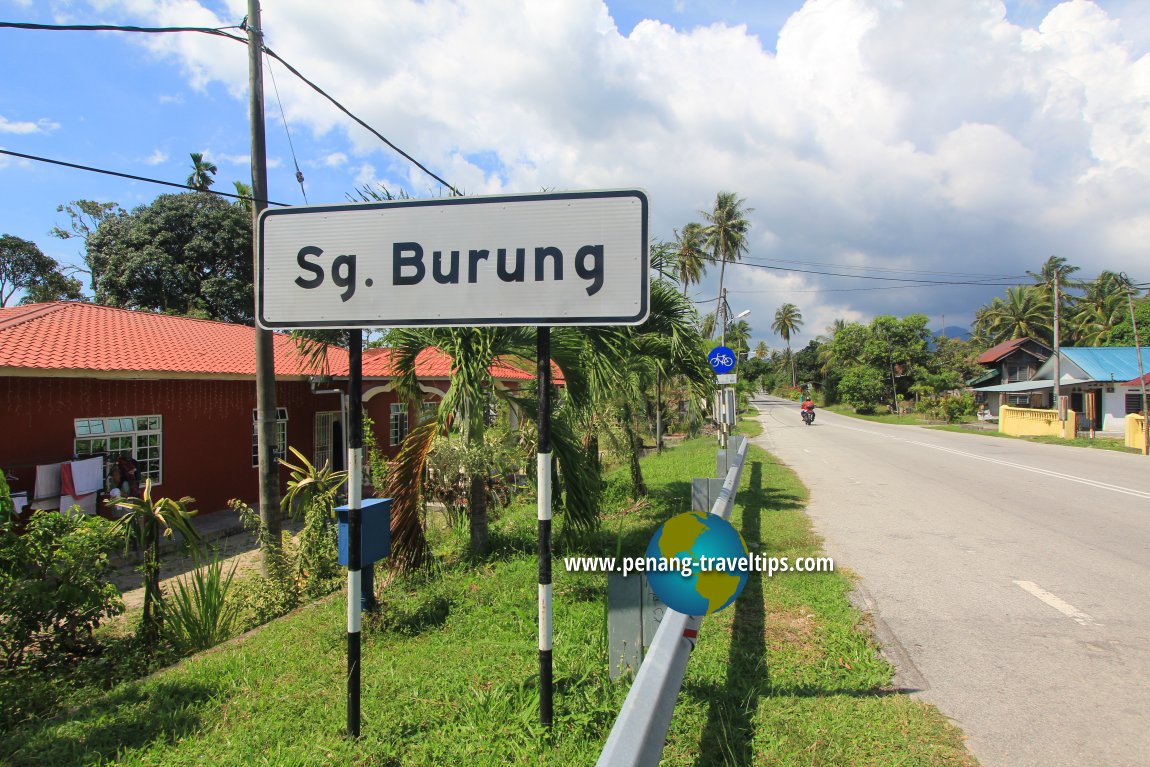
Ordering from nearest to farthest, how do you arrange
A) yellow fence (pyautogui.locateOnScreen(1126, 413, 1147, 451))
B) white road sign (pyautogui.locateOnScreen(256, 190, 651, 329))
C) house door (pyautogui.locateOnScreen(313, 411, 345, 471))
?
white road sign (pyautogui.locateOnScreen(256, 190, 651, 329))
house door (pyautogui.locateOnScreen(313, 411, 345, 471))
yellow fence (pyautogui.locateOnScreen(1126, 413, 1147, 451))

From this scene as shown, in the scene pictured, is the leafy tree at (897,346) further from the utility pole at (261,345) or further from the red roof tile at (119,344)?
the utility pole at (261,345)

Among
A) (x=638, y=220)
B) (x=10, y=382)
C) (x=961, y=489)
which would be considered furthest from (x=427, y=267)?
(x=961, y=489)

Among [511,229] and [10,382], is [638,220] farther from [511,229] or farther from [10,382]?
[10,382]

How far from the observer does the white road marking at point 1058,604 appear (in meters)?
4.66

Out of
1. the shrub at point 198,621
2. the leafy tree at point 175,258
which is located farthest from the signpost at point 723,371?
the leafy tree at point 175,258

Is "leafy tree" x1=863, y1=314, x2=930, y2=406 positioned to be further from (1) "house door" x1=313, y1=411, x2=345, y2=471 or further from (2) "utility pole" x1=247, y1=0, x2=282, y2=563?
(2) "utility pole" x1=247, y1=0, x2=282, y2=563

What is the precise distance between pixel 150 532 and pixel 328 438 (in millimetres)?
10827

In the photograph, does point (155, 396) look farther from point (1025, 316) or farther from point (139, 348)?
point (1025, 316)

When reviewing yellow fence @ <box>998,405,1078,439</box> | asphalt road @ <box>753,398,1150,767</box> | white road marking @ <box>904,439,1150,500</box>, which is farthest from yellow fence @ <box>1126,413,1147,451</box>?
asphalt road @ <box>753,398,1150,767</box>

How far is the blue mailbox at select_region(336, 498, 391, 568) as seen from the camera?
15.1ft

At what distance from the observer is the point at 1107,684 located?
3.63 m

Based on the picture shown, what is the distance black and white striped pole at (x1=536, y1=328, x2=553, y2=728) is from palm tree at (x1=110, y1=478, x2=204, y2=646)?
3799mm

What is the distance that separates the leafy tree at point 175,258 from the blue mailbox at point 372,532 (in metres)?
25.7
